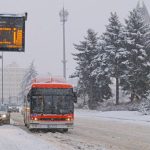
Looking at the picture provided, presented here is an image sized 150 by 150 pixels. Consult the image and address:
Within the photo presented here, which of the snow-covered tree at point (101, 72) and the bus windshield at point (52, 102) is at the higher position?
the snow-covered tree at point (101, 72)

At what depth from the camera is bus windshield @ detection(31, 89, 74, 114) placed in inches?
1081

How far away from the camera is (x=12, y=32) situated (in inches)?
1107

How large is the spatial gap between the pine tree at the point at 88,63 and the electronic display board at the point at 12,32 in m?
49.3

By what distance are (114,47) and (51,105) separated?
43336 millimetres

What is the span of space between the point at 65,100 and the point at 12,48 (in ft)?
12.7

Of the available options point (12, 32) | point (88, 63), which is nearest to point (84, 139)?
point (12, 32)

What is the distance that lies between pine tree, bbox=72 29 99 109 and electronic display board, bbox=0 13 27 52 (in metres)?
49.3

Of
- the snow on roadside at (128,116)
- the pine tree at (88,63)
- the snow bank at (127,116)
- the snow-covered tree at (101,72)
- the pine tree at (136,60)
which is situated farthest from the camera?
the pine tree at (88,63)

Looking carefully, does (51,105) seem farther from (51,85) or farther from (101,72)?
(101,72)

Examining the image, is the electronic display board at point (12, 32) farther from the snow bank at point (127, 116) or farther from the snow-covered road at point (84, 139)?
the snow bank at point (127, 116)

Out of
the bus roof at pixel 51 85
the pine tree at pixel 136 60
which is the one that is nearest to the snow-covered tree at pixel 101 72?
the pine tree at pixel 136 60

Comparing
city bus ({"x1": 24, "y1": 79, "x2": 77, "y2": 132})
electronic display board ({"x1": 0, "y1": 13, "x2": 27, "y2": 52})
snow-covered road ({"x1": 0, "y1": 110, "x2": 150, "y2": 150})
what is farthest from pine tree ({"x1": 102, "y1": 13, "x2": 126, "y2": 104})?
city bus ({"x1": 24, "y1": 79, "x2": 77, "y2": 132})

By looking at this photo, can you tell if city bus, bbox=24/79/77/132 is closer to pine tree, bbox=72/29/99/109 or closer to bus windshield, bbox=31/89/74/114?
bus windshield, bbox=31/89/74/114

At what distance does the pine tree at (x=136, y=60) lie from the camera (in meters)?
65.2
